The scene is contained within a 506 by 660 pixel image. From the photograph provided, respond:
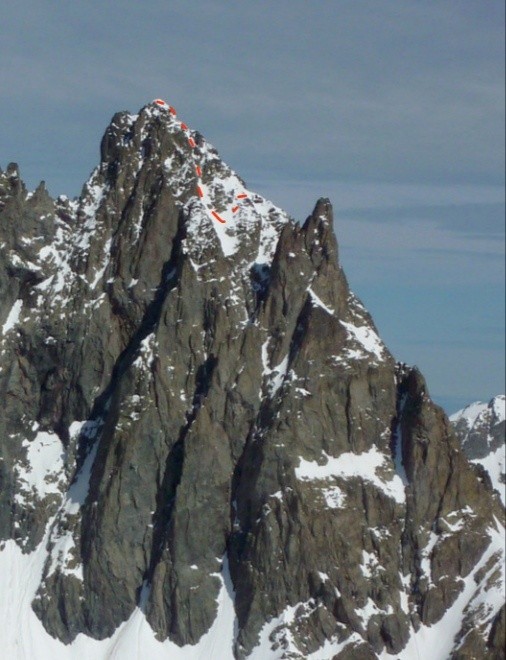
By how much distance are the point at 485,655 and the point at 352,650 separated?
1607cm

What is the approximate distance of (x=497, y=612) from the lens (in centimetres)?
19975

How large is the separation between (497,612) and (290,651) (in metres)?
25.7

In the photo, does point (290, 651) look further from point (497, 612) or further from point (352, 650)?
point (497, 612)

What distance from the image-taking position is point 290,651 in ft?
655

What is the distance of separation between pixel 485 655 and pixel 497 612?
541 cm

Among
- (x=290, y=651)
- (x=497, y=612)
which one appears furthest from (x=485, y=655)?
(x=290, y=651)

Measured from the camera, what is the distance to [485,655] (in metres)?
198

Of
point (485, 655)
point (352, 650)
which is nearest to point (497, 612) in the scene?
point (485, 655)

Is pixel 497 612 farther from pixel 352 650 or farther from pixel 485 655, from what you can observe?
pixel 352 650

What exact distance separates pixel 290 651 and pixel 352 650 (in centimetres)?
756

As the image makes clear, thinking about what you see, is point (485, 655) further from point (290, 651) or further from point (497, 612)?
point (290, 651)
